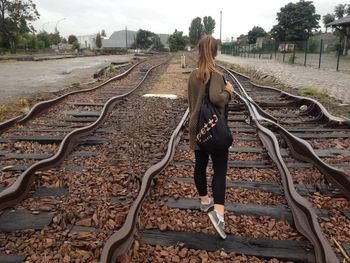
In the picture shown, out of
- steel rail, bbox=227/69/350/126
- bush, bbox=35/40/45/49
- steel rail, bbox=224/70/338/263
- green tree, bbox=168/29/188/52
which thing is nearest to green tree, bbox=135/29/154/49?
green tree, bbox=168/29/188/52

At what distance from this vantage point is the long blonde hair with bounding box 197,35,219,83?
10.1ft

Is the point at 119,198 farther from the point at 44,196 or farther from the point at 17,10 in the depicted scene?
the point at 17,10

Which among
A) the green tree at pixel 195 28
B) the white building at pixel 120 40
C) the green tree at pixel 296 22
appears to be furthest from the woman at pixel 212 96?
the green tree at pixel 195 28

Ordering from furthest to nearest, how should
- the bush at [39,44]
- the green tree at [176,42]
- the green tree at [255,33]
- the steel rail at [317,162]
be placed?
1. the green tree at [255,33]
2. the green tree at [176,42]
3. the bush at [39,44]
4. the steel rail at [317,162]

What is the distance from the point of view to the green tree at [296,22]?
55.9m

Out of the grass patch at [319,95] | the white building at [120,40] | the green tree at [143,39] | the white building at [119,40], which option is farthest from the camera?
the white building at [119,40]

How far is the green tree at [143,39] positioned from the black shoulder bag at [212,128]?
230ft

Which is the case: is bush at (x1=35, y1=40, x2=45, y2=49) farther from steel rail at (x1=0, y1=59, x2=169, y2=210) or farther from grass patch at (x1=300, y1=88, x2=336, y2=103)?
steel rail at (x1=0, y1=59, x2=169, y2=210)

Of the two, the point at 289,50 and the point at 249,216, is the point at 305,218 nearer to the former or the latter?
the point at 249,216

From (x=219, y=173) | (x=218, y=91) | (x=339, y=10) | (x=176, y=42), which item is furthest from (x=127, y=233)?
(x=176, y=42)

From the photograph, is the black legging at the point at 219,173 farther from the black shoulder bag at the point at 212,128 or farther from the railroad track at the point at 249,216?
the railroad track at the point at 249,216

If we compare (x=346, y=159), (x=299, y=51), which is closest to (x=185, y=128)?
(x=346, y=159)

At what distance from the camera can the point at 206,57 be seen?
3109 millimetres

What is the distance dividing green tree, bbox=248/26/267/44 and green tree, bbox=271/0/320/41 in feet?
66.1
